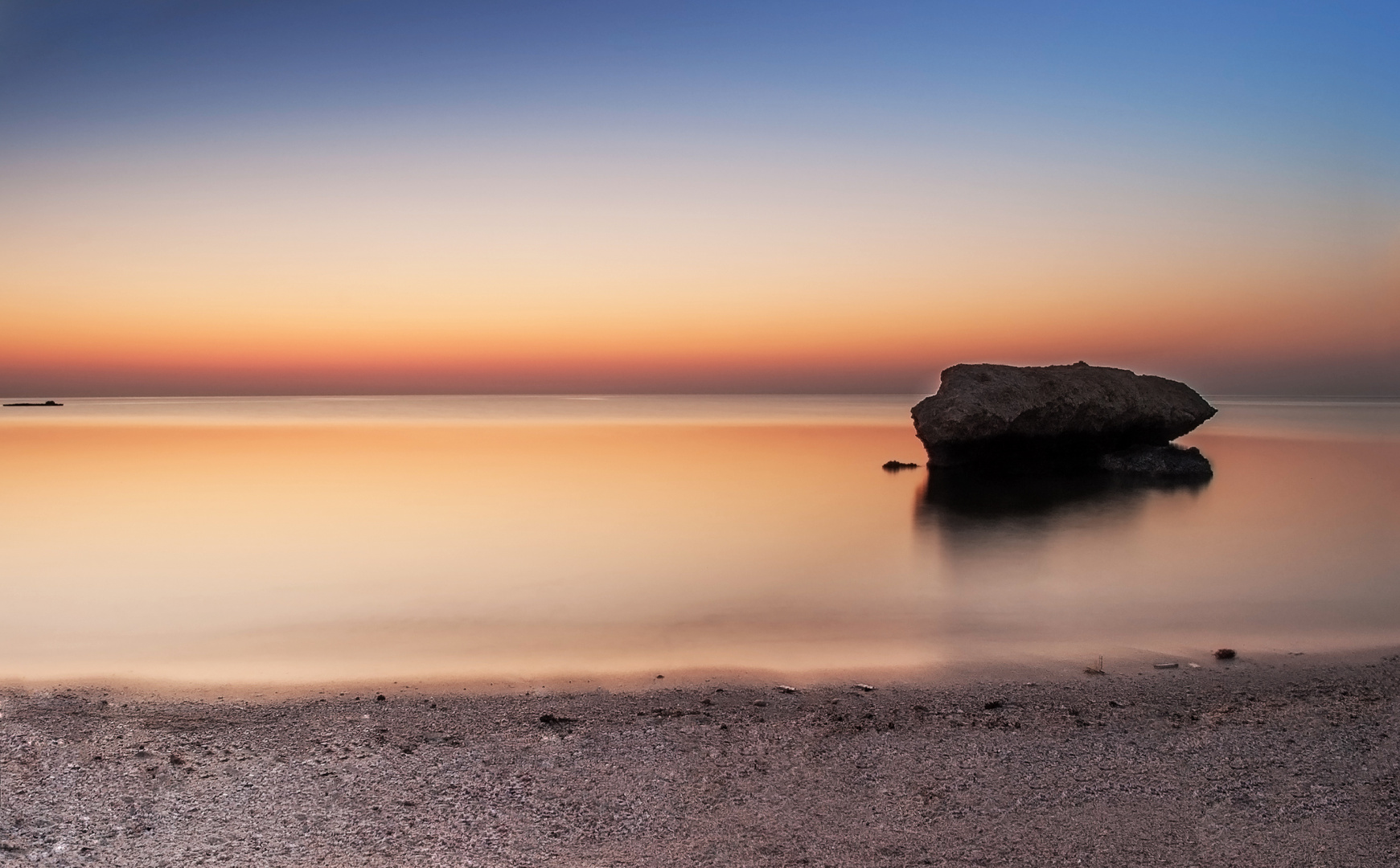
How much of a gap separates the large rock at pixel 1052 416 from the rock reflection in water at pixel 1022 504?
70 centimetres

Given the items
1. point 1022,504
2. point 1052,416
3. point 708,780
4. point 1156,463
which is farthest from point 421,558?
point 1156,463

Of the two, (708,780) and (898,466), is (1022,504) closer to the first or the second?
(898,466)

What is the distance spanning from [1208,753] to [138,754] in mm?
7257

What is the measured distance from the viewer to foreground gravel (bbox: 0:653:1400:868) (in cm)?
508

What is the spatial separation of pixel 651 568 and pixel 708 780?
30.6 ft

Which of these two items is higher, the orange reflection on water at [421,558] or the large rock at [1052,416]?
the large rock at [1052,416]

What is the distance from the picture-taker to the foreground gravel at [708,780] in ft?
16.7

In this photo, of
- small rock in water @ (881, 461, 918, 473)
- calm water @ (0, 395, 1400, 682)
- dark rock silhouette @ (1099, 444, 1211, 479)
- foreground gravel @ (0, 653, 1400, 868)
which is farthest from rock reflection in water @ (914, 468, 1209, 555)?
foreground gravel @ (0, 653, 1400, 868)

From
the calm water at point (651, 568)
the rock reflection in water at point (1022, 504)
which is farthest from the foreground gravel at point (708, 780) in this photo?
the rock reflection in water at point (1022, 504)

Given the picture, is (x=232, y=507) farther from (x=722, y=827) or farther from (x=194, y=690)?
(x=722, y=827)

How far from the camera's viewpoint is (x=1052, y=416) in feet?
82.4

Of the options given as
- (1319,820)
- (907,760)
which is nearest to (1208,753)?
(1319,820)

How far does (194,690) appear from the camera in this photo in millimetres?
8805

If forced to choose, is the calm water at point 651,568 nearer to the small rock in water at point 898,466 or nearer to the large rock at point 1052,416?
the small rock in water at point 898,466
